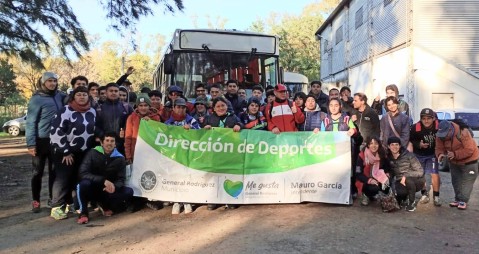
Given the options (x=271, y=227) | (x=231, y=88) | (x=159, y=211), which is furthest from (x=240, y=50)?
(x=271, y=227)

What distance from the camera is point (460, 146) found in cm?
690

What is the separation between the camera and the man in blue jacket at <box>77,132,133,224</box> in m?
6.20

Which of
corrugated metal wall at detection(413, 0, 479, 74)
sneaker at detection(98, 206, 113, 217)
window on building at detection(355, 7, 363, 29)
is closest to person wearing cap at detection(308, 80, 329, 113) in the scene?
sneaker at detection(98, 206, 113, 217)

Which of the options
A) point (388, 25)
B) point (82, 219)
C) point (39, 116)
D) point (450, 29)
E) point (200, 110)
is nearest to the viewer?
point (82, 219)

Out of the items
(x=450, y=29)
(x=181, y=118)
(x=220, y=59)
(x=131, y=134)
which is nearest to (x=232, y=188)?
(x=181, y=118)

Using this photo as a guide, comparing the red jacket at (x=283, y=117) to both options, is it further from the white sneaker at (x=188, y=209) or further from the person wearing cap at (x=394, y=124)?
the white sneaker at (x=188, y=209)

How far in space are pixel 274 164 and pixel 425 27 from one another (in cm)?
1777

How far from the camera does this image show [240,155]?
22.5 feet

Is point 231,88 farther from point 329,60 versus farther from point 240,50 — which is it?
point 329,60

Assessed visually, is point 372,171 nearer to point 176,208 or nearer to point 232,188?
point 232,188

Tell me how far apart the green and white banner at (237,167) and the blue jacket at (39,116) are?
1293mm

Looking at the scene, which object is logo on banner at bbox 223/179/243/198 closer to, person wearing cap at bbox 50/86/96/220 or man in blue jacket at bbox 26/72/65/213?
person wearing cap at bbox 50/86/96/220

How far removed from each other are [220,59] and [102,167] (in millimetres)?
4503

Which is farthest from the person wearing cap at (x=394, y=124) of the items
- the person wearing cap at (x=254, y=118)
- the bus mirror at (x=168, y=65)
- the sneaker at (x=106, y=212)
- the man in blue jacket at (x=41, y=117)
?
the man in blue jacket at (x=41, y=117)
